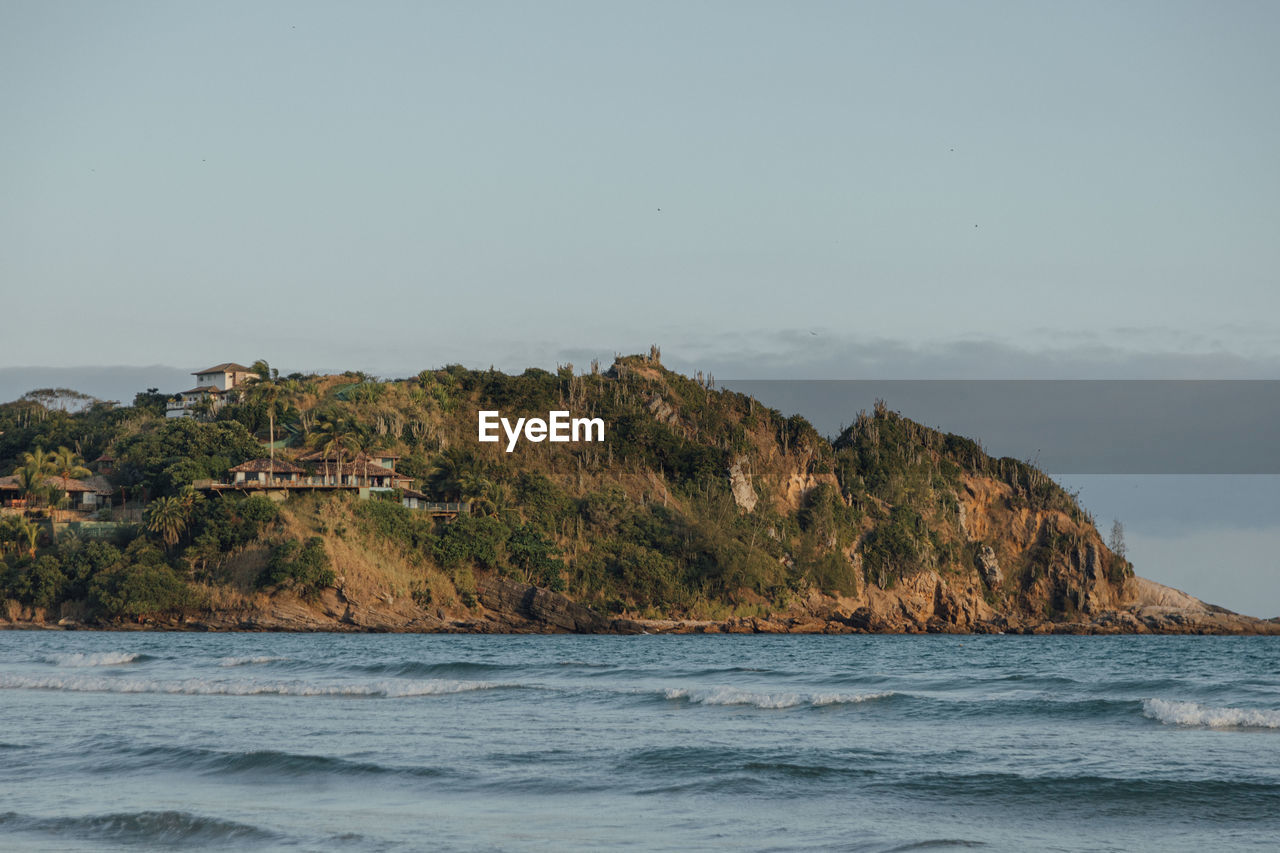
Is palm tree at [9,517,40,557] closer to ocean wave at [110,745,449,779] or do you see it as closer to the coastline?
the coastline

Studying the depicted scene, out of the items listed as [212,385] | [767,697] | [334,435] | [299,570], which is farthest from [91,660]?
[212,385]

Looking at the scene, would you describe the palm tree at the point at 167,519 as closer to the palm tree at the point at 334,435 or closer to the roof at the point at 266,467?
the roof at the point at 266,467

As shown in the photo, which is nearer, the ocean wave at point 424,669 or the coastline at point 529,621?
the ocean wave at point 424,669

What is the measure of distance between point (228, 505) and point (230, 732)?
66.2 metres

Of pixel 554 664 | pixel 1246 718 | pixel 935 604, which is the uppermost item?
pixel 1246 718

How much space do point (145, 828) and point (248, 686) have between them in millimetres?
16396

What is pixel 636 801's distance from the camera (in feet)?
51.9

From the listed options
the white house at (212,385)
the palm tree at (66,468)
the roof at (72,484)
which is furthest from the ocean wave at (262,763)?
the white house at (212,385)

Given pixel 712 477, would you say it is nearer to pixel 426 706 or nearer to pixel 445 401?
pixel 445 401

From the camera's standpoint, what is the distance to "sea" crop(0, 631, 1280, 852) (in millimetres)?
14055

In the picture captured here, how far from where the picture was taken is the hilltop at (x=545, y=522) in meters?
82.6

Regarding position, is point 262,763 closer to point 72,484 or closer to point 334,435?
point 334,435

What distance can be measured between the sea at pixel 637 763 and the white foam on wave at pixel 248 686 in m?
0.12

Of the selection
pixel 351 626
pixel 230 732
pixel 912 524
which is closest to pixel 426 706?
pixel 230 732
